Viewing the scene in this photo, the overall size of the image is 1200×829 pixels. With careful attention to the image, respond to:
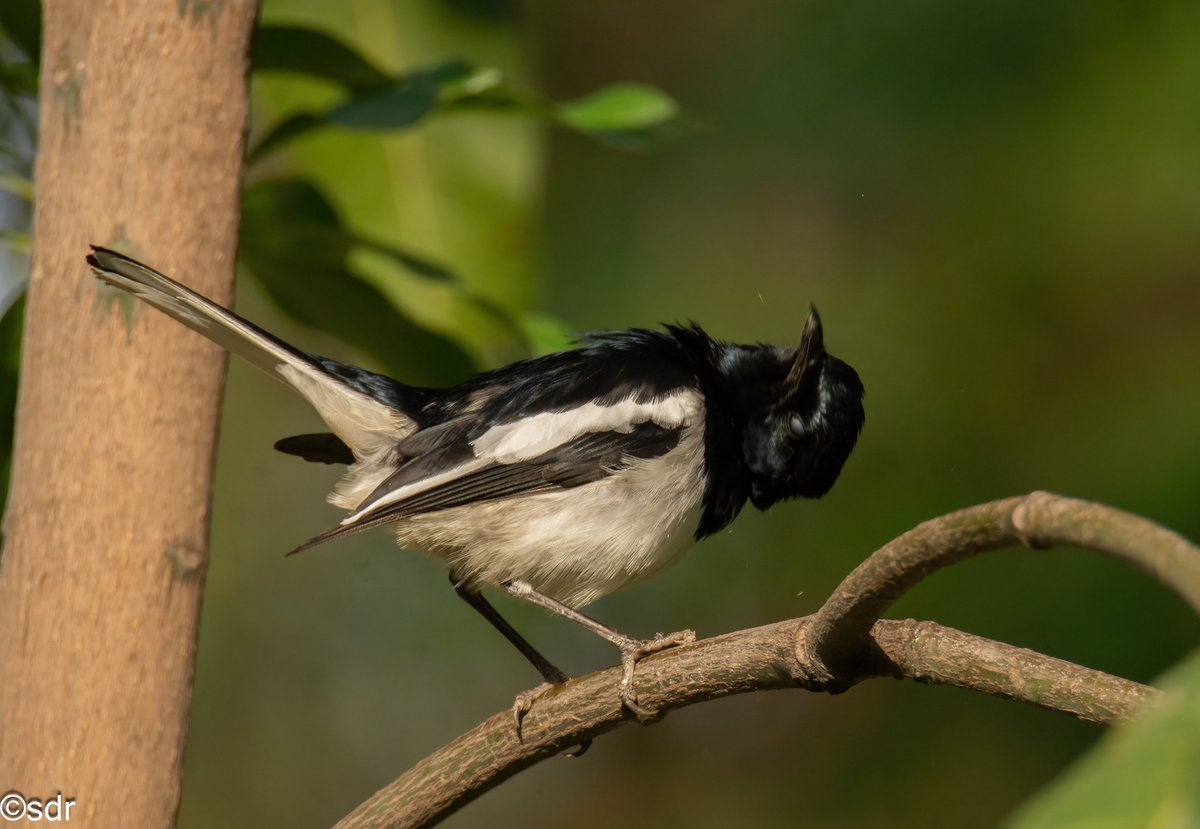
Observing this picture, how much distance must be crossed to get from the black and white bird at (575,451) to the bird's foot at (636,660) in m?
0.30

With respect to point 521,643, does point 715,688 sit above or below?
below

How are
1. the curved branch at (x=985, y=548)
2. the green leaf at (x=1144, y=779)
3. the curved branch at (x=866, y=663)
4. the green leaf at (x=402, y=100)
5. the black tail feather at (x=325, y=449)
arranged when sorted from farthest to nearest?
the black tail feather at (x=325, y=449) → the green leaf at (x=402, y=100) → the curved branch at (x=866, y=663) → the curved branch at (x=985, y=548) → the green leaf at (x=1144, y=779)

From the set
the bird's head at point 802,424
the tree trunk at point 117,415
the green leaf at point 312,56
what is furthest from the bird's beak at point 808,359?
the tree trunk at point 117,415

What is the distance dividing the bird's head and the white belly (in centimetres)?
32

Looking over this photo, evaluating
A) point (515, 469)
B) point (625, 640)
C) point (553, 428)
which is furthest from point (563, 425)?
point (625, 640)

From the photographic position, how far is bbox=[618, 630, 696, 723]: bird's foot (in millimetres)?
2002

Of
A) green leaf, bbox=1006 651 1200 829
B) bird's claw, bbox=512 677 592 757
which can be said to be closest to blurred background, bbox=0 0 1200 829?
bird's claw, bbox=512 677 592 757

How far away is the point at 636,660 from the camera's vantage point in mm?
2180

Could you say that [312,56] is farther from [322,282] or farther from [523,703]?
[523,703]

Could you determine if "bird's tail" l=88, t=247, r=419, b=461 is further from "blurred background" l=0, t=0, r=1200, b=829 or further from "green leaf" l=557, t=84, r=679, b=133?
"green leaf" l=557, t=84, r=679, b=133

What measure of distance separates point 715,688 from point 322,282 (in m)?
1.45

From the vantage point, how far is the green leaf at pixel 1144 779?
24.4 inches

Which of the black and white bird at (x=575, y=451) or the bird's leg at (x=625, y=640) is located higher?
the black and white bird at (x=575, y=451)

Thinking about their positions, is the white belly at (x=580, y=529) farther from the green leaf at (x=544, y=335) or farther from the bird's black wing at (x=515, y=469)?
the green leaf at (x=544, y=335)
